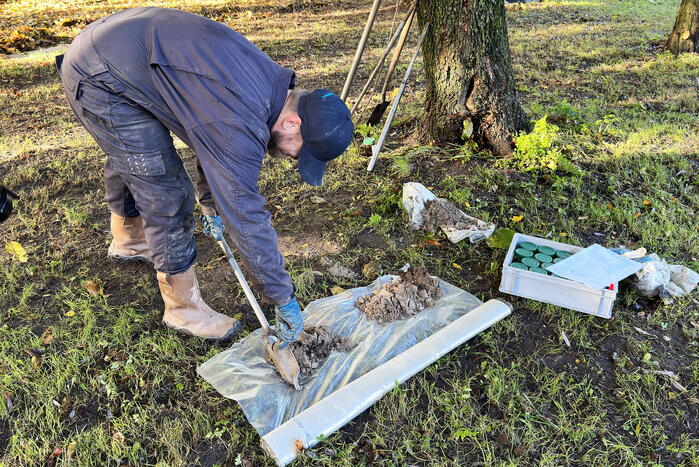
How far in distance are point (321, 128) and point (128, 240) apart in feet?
5.86

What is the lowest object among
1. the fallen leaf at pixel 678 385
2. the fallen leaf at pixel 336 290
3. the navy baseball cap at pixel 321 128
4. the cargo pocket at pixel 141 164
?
the fallen leaf at pixel 678 385

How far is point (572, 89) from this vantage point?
5859mm

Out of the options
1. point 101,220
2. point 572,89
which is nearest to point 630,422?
point 101,220

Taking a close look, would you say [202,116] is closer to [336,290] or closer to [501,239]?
[336,290]

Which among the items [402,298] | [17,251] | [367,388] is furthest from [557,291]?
[17,251]

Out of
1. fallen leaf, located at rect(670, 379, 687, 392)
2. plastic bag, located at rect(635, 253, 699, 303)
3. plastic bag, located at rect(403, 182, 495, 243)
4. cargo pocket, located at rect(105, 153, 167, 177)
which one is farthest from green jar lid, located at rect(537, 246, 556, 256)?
cargo pocket, located at rect(105, 153, 167, 177)

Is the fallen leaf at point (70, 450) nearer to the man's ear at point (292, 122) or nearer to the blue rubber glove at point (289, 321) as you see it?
the blue rubber glove at point (289, 321)

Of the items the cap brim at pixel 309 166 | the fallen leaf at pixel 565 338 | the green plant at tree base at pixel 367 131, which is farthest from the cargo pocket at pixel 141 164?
the green plant at tree base at pixel 367 131

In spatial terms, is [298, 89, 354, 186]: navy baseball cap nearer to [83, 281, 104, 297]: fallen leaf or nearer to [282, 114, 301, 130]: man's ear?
[282, 114, 301, 130]: man's ear

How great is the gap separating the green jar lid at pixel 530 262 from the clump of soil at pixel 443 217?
19.9 inches

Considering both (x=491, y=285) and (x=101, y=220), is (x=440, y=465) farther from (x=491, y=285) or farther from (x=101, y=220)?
(x=101, y=220)

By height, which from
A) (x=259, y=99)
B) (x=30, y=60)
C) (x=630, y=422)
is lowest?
(x=630, y=422)

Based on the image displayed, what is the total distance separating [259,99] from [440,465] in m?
1.66

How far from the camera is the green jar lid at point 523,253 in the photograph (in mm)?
2922
